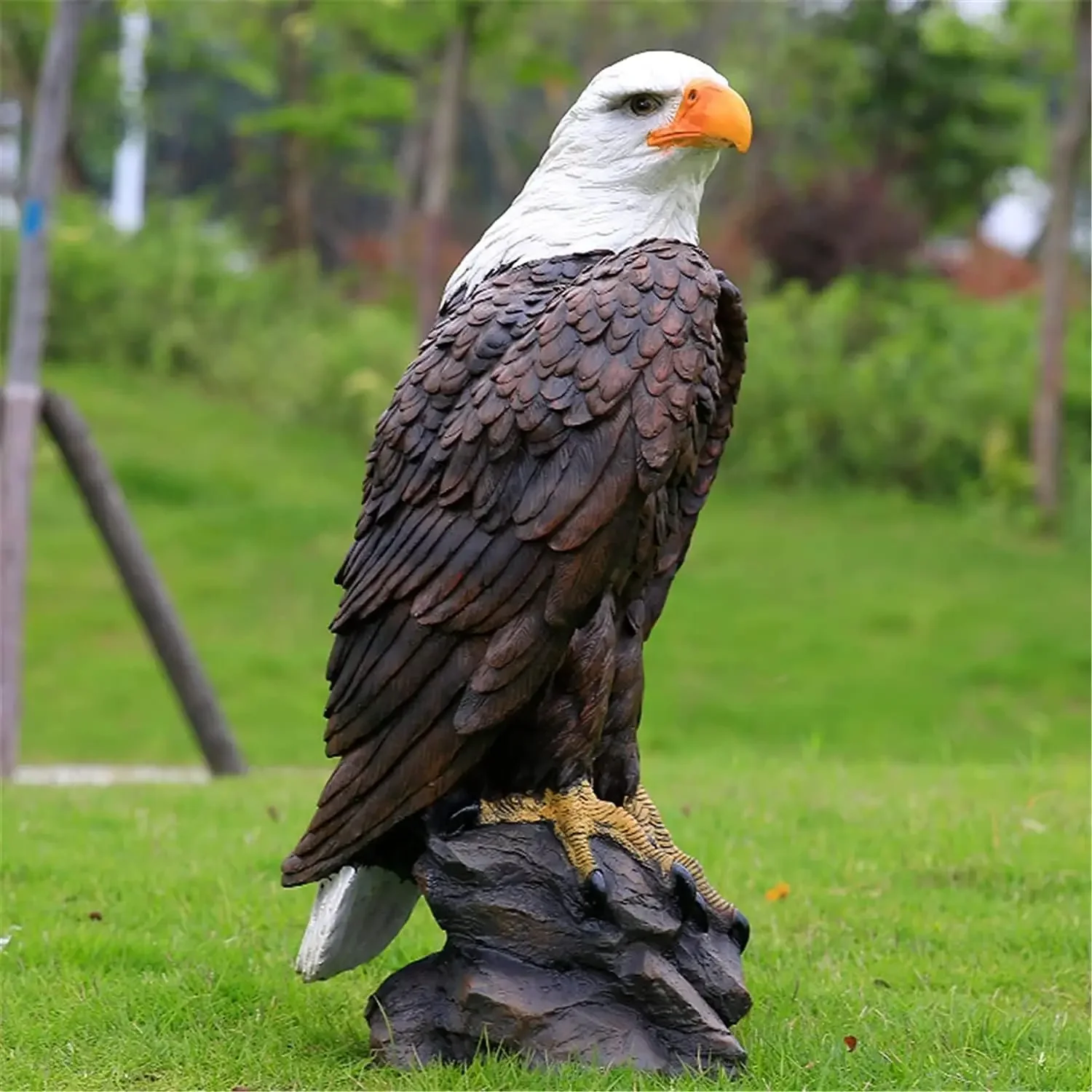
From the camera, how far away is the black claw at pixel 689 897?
11.0ft

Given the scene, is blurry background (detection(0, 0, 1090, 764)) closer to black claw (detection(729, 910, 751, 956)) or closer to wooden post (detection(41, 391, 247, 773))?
wooden post (detection(41, 391, 247, 773))

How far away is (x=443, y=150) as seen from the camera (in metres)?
12.5

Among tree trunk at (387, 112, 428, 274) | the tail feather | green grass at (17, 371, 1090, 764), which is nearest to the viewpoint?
the tail feather

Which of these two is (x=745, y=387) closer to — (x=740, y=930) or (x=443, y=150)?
(x=443, y=150)

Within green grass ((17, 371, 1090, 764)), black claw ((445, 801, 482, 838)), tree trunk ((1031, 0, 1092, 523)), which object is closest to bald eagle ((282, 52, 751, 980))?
black claw ((445, 801, 482, 838))

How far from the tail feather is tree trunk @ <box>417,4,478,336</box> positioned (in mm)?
8925

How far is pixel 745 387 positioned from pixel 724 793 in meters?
8.91

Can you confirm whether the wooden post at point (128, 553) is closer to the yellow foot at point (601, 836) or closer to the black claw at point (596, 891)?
the yellow foot at point (601, 836)

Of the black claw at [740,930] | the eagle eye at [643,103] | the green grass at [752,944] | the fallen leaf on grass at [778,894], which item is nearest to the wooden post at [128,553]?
the green grass at [752,944]

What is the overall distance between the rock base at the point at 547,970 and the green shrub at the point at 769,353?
10323 millimetres

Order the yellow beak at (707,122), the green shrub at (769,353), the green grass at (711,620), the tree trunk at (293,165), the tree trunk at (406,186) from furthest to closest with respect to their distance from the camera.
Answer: the tree trunk at (406,186)
the tree trunk at (293,165)
the green shrub at (769,353)
the green grass at (711,620)
the yellow beak at (707,122)

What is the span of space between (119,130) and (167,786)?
1912 centimetres

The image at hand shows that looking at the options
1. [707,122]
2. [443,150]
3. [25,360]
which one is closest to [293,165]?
[443,150]

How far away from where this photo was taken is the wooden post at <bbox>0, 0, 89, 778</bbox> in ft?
23.1
